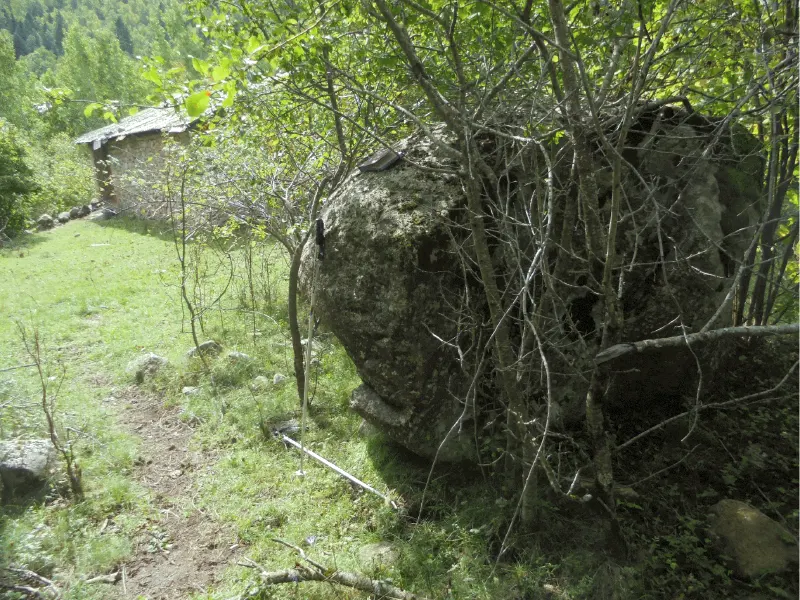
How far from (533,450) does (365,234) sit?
68.3 inches

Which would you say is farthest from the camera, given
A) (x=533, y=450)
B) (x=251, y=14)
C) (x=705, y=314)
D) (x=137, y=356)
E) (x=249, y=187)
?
(x=137, y=356)

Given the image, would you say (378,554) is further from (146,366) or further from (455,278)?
(146,366)

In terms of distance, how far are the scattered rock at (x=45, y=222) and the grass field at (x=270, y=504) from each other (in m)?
13.0

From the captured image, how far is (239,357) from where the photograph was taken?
5871mm

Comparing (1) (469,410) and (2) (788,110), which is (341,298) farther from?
(2) (788,110)

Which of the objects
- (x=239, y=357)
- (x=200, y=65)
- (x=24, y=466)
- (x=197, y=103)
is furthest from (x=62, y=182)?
(x=197, y=103)

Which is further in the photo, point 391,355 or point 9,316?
point 9,316

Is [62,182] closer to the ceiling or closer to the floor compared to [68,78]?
closer to the floor

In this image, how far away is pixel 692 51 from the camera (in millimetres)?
3045

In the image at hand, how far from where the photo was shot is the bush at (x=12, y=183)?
46.3 feet

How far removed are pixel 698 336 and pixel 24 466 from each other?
446cm

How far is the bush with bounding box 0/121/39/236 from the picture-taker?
14.1 metres

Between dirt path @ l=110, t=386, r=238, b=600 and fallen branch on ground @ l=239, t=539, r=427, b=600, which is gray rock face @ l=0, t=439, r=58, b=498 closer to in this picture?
dirt path @ l=110, t=386, r=238, b=600

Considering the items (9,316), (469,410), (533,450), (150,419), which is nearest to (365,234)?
(469,410)
